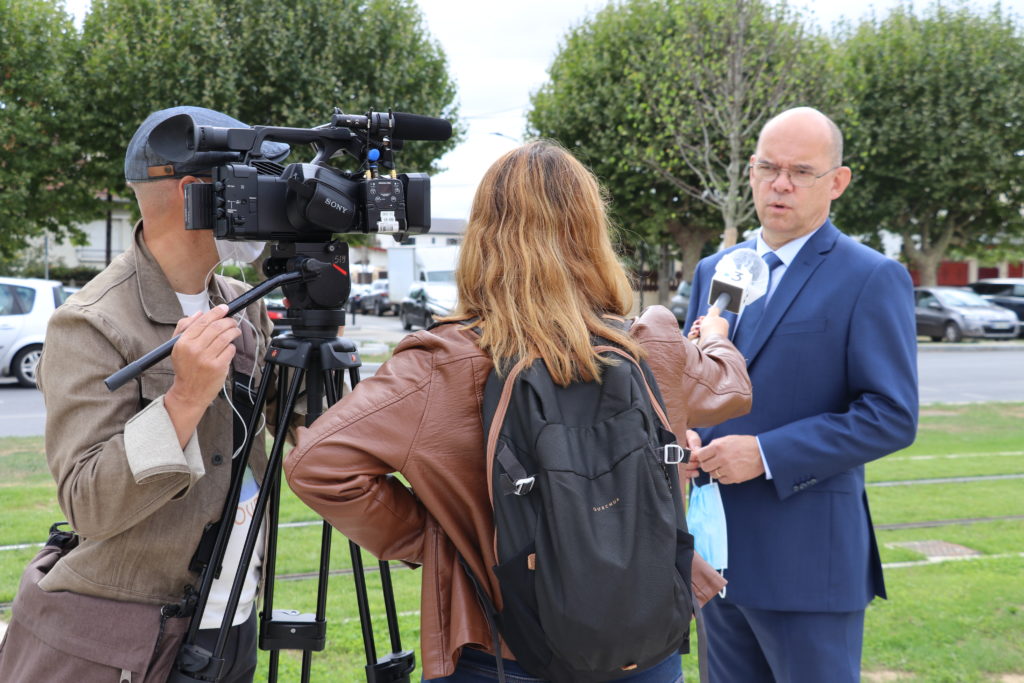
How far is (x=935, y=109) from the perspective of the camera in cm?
2577

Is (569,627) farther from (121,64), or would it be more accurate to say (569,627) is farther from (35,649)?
(121,64)

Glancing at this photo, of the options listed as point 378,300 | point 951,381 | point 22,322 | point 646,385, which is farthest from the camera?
point 378,300

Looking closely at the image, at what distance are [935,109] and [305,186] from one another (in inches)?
1085

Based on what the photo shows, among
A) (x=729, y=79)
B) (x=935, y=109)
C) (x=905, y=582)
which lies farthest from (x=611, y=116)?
(x=905, y=582)

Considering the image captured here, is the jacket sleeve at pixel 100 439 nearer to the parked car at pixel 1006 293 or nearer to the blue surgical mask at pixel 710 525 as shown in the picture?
the blue surgical mask at pixel 710 525

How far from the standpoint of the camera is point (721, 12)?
20422 mm

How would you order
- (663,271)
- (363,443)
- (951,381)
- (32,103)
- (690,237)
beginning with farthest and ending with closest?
1. (663,271)
2. (690,237)
3. (32,103)
4. (951,381)
5. (363,443)

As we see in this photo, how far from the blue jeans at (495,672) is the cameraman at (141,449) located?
556 millimetres

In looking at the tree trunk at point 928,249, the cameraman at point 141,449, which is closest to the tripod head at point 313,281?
the cameraman at point 141,449

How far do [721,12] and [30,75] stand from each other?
14.6 metres

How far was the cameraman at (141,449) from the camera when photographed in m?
1.76

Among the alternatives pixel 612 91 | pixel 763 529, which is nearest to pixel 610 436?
pixel 763 529

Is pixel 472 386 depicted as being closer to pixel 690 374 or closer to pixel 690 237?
pixel 690 374

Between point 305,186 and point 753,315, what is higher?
point 305,186
